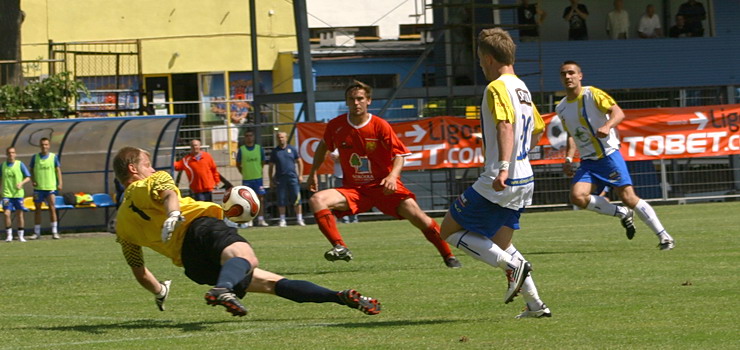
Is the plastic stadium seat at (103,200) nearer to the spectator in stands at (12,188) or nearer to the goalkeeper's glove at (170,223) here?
the spectator in stands at (12,188)

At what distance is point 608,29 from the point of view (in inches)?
1240

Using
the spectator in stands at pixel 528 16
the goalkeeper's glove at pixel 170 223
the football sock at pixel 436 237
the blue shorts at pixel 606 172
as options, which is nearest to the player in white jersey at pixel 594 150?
the blue shorts at pixel 606 172

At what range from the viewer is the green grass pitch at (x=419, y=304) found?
23.5ft

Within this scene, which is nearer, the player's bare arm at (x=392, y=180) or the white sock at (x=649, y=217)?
the player's bare arm at (x=392, y=180)

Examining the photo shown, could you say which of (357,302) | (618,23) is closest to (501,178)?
(357,302)

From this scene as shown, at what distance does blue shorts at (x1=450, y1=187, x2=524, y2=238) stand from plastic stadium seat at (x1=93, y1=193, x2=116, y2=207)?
1814cm

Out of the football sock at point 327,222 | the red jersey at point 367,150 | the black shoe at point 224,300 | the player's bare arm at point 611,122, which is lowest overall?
the black shoe at point 224,300

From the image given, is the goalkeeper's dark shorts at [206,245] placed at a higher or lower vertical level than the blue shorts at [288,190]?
lower

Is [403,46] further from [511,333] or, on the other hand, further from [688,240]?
[511,333]

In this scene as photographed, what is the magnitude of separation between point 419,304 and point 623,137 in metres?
16.8

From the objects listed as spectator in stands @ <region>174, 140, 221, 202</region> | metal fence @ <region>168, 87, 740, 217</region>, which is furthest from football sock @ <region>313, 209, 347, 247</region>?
metal fence @ <region>168, 87, 740, 217</region>

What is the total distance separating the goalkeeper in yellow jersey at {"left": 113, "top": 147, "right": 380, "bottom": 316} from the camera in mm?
7652

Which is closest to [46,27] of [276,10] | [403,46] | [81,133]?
[276,10]

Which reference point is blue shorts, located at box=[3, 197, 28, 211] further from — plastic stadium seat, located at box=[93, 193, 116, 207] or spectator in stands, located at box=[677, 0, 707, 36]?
spectator in stands, located at box=[677, 0, 707, 36]
